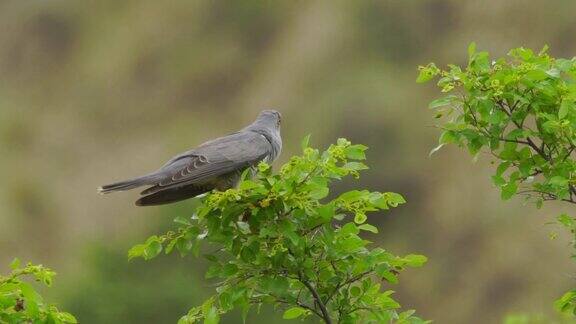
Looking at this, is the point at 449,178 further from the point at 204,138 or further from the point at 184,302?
the point at 184,302

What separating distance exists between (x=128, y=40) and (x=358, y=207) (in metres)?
63.0

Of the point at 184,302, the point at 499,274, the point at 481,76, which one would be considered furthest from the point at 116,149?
the point at 481,76

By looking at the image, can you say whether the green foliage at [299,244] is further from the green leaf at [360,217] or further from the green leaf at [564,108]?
the green leaf at [564,108]

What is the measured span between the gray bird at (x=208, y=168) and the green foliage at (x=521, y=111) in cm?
204

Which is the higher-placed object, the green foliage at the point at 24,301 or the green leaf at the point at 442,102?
the green leaf at the point at 442,102

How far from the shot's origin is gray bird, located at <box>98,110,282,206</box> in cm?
923

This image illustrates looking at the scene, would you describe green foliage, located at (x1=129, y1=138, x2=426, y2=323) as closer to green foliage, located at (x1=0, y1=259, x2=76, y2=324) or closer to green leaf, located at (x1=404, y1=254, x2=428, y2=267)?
green leaf, located at (x1=404, y1=254, x2=428, y2=267)

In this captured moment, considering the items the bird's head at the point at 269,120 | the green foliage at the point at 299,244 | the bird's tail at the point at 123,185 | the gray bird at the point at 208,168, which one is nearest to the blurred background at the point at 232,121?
the bird's head at the point at 269,120

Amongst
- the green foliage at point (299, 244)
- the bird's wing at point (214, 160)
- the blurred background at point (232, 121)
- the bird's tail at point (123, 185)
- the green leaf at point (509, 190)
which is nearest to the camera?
the green foliage at point (299, 244)

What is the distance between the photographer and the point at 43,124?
6550 cm

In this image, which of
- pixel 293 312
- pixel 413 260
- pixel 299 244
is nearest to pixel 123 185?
pixel 293 312

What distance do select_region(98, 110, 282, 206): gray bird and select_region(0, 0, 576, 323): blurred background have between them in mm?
25562

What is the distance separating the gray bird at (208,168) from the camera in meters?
9.23

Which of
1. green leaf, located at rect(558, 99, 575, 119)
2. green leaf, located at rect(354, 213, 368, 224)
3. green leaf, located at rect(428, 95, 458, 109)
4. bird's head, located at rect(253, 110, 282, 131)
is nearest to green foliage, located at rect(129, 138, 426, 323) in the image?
green leaf, located at rect(354, 213, 368, 224)
